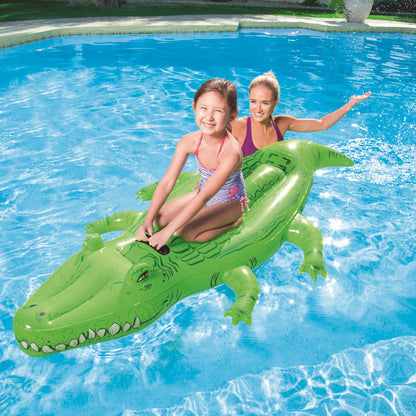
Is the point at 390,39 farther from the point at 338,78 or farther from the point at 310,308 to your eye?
the point at 310,308

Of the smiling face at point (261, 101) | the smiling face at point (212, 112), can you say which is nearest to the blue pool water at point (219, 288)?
the smiling face at point (261, 101)

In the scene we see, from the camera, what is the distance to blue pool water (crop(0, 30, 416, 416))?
8.55 feet

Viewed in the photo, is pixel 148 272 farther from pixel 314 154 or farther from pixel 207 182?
pixel 314 154

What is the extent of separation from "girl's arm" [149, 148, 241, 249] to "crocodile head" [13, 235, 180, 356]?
0.21 meters

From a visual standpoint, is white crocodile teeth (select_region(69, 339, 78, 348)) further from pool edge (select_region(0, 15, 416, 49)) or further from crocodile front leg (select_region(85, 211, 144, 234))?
pool edge (select_region(0, 15, 416, 49))

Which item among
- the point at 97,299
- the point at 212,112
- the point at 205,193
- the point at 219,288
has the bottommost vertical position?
the point at 219,288

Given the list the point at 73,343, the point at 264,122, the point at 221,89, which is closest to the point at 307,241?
the point at 264,122

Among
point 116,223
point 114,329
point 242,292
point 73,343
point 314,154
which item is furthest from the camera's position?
point 314,154

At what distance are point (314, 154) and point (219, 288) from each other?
65.2 inches

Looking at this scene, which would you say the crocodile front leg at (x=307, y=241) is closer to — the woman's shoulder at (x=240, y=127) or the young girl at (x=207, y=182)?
the young girl at (x=207, y=182)

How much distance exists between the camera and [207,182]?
8.61ft

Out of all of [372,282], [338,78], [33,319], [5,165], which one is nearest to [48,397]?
[33,319]

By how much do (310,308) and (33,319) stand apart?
204 centimetres

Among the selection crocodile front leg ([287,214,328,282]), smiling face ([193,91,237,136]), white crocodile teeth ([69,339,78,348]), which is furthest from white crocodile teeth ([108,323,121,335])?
crocodile front leg ([287,214,328,282])
